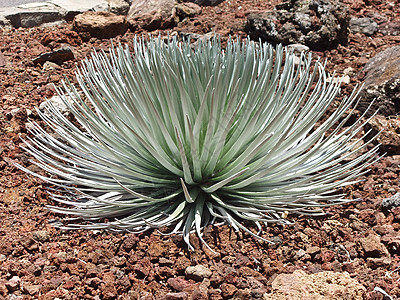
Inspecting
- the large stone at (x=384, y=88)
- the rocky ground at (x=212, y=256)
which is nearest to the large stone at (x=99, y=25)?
the rocky ground at (x=212, y=256)

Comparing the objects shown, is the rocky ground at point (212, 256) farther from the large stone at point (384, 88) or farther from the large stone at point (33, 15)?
the large stone at point (33, 15)

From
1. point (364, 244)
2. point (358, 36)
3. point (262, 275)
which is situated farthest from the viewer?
point (358, 36)

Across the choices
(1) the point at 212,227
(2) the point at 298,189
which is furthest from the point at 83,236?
(2) the point at 298,189

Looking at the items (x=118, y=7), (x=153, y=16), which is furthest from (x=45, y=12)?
(x=153, y=16)

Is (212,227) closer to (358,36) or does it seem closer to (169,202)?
(169,202)

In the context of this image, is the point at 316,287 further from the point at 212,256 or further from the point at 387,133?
the point at 387,133

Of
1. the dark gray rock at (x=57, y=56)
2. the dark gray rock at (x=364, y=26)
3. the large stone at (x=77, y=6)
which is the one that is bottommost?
the dark gray rock at (x=57, y=56)
